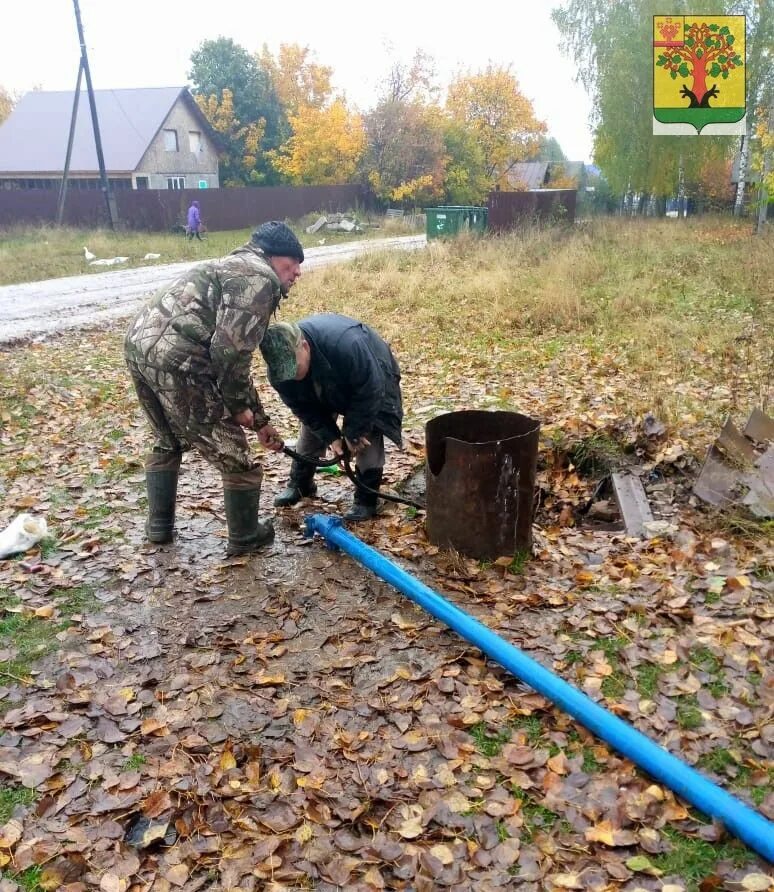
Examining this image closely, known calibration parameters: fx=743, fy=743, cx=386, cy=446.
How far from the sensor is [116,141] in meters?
36.5

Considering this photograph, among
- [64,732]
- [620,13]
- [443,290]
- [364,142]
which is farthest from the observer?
[364,142]

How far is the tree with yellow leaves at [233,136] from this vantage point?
1630 inches

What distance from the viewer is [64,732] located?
10.4ft

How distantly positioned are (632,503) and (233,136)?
1661 inches

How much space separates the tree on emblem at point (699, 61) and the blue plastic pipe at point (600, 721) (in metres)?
13.8

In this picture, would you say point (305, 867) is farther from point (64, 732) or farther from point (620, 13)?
point (620, 13)

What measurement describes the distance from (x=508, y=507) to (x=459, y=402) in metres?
3.35

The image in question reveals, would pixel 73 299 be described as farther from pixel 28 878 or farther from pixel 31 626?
pixel 28 878

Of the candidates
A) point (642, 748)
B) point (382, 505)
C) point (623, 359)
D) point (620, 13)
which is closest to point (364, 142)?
point (620, 13)

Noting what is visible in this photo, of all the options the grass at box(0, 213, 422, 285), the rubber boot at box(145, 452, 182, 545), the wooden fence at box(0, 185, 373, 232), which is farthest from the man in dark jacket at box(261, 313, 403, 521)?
the wooden fence at box(0, 185, 373, 232)

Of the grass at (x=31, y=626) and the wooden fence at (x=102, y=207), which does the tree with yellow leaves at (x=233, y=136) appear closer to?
the wooden fence at (x=102, y=207)

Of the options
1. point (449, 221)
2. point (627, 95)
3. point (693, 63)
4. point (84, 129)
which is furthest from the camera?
point (84, 129)

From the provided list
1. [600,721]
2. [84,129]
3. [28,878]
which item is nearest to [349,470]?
[600,721]

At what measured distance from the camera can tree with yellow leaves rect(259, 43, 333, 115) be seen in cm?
4425
